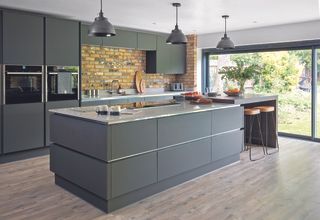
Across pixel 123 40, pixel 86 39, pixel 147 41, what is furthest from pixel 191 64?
pixel 86 39

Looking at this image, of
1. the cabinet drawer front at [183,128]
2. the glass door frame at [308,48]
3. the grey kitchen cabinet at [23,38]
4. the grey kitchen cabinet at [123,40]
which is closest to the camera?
the cabinet drawer front at [183,128]

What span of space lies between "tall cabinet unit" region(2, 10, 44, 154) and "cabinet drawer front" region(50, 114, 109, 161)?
140 centimetres

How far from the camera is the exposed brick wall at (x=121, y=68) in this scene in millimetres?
6523

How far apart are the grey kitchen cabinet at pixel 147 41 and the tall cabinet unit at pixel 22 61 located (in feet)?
7.99

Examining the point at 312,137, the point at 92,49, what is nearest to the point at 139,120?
the point at 92,49

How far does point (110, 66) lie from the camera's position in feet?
22.7

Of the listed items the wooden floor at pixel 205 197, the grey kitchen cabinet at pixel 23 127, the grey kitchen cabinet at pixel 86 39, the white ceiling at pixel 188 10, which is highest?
the white ceiling at pixel 188 10

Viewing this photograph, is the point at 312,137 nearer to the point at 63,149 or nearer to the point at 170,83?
the point at 170,83

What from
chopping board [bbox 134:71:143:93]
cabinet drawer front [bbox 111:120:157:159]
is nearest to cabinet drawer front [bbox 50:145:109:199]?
cabinet drawer front [bbox 111:120:157:159]

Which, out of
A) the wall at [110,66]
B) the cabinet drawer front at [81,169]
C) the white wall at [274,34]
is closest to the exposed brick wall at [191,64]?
the white wall at [274,34]

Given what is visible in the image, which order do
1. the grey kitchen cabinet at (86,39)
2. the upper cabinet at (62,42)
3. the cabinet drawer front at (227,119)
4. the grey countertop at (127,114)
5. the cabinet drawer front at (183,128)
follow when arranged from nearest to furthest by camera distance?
the grey countertop at (127,114) → the cabinet drawer front at (183,128) → the cabinet drawer front at (227,119) → the upper cabinet at (62,42) → the grey kitchen cabinet at (86,39)

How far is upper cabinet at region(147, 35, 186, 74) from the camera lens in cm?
753

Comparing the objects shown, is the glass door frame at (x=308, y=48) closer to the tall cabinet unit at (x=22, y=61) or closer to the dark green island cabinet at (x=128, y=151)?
the dark green island cabinet at (x=128, y=151)

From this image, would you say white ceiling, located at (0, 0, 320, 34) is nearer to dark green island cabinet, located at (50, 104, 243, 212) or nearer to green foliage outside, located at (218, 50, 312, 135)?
green foliage outside, located at (218, 50, 312, 135)
